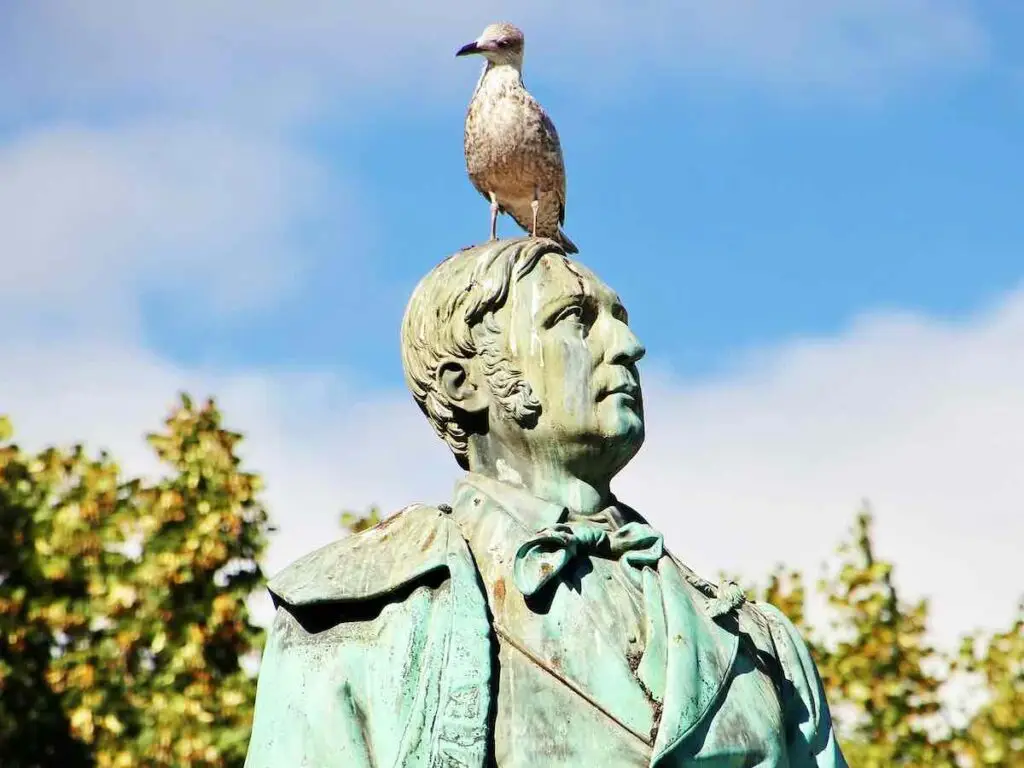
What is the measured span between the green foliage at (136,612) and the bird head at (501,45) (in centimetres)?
422

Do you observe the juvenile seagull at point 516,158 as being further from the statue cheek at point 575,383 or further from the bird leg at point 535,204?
the statue cheek at point 575,383

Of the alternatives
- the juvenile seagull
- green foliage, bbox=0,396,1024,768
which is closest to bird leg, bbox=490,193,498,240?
the juvenile seagull

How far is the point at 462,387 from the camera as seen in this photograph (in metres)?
5.88

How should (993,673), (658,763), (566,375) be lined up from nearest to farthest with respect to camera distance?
1. (658,763)
2. (566,375)
3. (993,673)

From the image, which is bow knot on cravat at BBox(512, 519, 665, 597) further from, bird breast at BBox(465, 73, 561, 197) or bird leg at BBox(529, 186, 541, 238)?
bird breast at BBox(465, 73, 561, 197)

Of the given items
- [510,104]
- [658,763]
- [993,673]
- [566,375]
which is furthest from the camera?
[993,673]

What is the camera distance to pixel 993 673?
12.7 meters

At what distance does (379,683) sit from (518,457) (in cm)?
73

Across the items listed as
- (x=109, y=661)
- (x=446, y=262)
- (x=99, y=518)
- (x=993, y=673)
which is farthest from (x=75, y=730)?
(x=446, y=262)

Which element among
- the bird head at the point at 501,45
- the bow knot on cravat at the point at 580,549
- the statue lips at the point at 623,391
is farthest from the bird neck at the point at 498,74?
the bow knot on cravat at the point at 580,549

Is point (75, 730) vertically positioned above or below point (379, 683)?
above

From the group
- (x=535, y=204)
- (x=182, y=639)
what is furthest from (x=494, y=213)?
(x=182, y=639)

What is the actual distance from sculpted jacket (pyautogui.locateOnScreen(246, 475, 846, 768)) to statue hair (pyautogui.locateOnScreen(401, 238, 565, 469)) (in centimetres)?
25

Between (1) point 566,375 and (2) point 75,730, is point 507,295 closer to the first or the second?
(1) point 566,375
